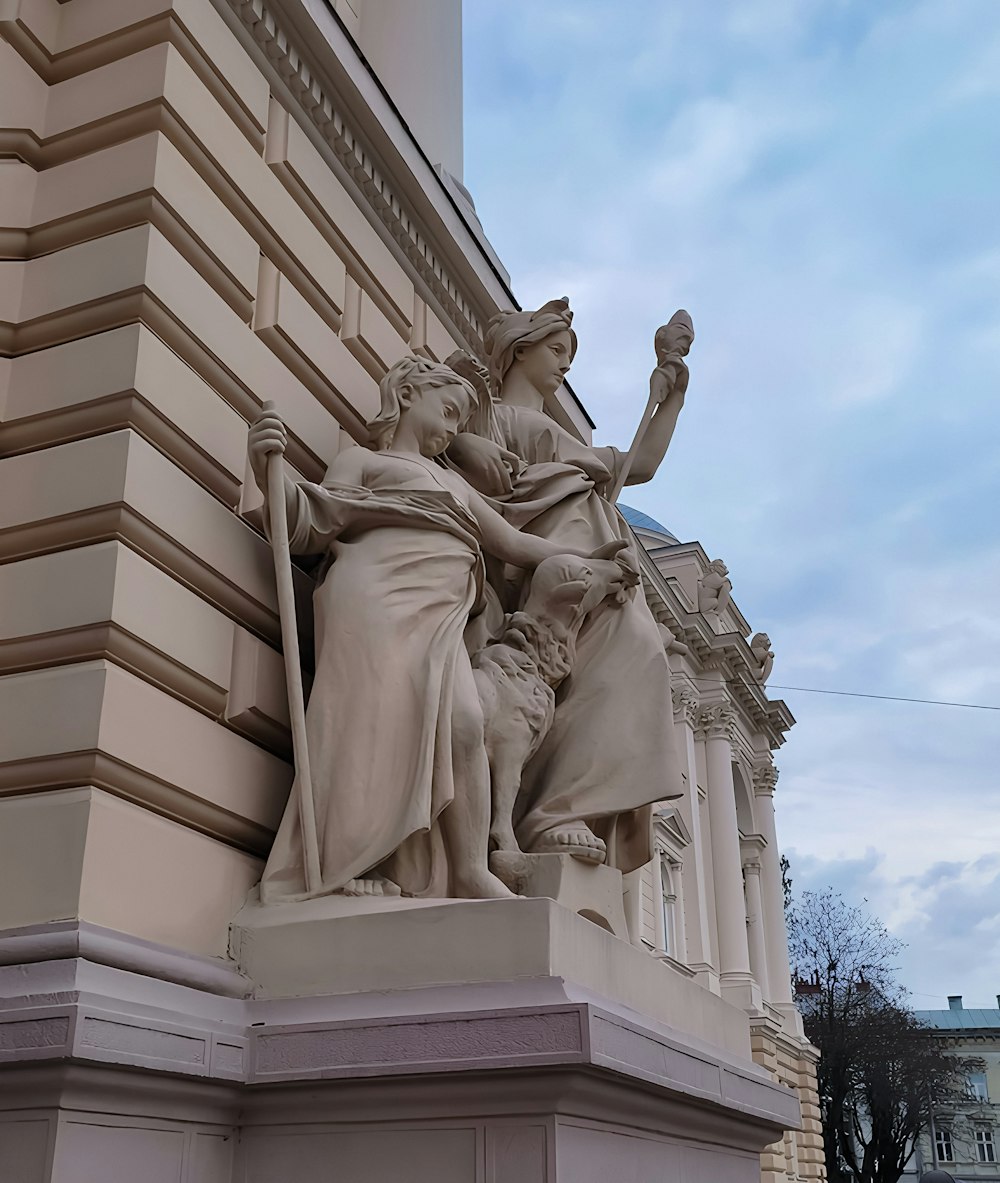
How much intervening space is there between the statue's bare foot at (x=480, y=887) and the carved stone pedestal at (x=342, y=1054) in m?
0.23

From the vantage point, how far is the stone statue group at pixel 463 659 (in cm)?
430

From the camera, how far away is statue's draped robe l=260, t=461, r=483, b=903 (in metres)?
4.25

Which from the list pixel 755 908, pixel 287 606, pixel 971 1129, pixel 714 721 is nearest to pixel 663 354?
pixel 287 606

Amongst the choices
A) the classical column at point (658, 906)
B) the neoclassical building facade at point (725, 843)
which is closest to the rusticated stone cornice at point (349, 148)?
the neoclassical building facade at point (725, 843)

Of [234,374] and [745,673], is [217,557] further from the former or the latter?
[745,673]

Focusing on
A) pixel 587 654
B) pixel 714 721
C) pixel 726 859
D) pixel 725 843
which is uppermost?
pixel 714 721

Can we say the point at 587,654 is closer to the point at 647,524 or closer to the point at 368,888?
the point at 368,888

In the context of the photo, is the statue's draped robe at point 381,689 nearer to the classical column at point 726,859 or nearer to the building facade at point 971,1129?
the classical column at point 726,859

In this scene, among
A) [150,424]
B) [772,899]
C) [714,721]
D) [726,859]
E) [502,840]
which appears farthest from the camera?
[772,899]

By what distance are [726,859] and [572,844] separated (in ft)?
89.3

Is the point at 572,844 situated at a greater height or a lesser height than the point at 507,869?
greater

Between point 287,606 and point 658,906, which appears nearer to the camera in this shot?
point 287,606

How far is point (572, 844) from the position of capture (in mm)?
4680

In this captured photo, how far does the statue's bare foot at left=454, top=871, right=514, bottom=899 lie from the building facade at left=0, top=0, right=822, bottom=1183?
762 millimetres
